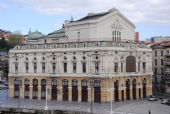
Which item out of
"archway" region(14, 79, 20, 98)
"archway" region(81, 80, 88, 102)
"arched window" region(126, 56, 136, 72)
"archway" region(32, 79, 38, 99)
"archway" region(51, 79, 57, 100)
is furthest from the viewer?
"archway" region(14, 79, 20, 98)

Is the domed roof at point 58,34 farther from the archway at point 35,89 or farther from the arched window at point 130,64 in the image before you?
the arched window at point 130,64

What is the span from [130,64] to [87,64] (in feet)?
33.4

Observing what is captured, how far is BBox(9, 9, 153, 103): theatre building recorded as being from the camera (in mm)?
85000

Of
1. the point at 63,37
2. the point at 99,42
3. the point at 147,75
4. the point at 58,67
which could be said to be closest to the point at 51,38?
the point at 63,37

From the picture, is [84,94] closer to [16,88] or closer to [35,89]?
[35,89]

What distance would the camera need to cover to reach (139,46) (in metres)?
93.0

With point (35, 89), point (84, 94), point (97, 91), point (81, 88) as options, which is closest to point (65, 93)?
point (81, 88)

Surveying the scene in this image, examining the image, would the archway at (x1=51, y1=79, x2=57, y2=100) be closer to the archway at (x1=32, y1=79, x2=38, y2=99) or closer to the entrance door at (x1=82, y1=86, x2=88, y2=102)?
the archway at (x1=32, y1=79, x2=38, y2=99)

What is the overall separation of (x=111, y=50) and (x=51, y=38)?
20.8 m

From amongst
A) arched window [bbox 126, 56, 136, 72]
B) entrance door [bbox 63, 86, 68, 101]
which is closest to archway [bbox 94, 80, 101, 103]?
Answer: entrance door [bbox 63, 86, 68, 101]

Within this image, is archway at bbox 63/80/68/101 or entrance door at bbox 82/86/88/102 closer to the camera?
entrance door at bbox 82/86/88/102

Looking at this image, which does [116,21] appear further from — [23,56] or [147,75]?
[23,56]

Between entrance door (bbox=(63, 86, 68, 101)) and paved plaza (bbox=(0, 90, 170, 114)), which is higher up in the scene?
entrance door (bbox=(63, 86, 68, 101))

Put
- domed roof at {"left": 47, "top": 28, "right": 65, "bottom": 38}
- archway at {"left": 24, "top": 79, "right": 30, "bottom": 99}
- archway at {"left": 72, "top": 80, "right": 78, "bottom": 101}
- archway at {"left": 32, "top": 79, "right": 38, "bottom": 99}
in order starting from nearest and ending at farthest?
archway at {"left": 72, "top": 80, "right": 78, "bottom": 101} → archway at {"left": 32, "top": 79, "right": 38, "bottom": 99} → archway at {"left": 24, "top": 79, "right": 30, "bottom": 99} → domed roof at {"left": 47, "top": 28, "right": 65, "bottom": 38}
